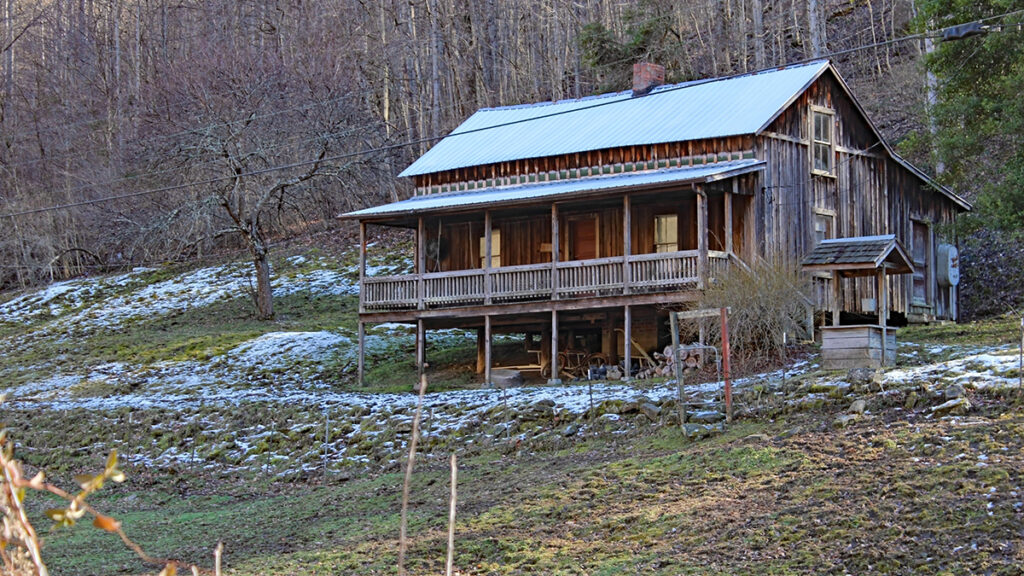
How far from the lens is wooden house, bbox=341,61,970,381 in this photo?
28.9 m

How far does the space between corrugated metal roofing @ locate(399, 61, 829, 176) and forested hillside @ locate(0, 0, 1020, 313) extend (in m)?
6.02

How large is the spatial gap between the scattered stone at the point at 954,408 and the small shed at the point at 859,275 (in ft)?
14.1

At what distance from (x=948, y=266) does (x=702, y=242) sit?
36.5ft

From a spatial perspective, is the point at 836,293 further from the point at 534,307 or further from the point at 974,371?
the point at 974,371

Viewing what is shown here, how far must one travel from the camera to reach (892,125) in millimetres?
47844

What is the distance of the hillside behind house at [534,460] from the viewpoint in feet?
45.8

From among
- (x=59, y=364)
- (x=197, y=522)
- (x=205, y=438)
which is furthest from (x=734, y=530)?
(x=59, y=364)

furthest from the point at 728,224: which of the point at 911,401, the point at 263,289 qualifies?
the point at 263,289

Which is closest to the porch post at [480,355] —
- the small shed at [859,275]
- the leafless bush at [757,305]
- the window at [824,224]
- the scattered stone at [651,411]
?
the leafless bush at [757,305]

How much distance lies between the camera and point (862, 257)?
27.5 metres

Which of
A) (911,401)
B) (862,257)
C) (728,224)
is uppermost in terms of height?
(728,224)

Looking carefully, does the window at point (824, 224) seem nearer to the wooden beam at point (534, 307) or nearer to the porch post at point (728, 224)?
the porch post at point (728, 224)

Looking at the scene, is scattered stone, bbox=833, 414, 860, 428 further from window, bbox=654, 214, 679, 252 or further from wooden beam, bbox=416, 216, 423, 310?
wooden beam, bbox=416, 216, 423, 310

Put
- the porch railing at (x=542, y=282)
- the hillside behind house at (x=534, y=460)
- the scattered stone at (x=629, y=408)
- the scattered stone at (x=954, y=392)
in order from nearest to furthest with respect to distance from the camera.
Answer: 1. the hillside behind house at (x=534, y=460)
2. the scattered stone at (x=954, y=392)
3. the scattered stone at (x=629, y=408)
4. the porch railing at (x=542, y=282)
